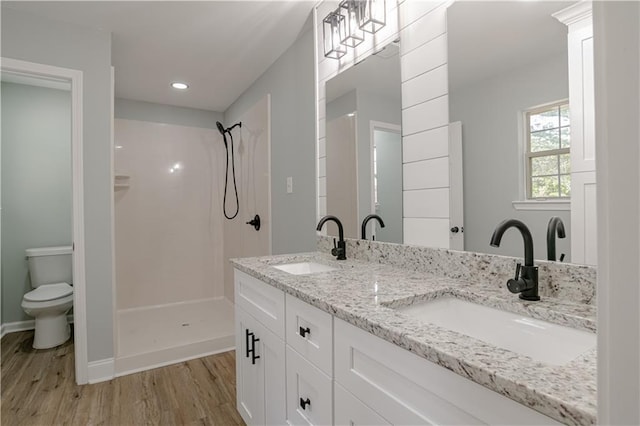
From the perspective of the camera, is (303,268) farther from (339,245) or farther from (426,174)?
(426,174)

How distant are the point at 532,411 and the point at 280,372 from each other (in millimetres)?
939

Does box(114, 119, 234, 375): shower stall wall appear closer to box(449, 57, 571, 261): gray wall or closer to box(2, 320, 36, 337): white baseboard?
box(2, 320, 36, 337): white baseboard

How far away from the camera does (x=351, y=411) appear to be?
85 centimetres

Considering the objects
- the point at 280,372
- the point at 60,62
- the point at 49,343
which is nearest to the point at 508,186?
the point at 280,372

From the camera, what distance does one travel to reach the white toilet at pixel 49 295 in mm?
2537

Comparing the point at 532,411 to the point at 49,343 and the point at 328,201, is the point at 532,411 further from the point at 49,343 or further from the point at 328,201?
the point at 49,343

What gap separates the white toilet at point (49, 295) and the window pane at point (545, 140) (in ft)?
10.7

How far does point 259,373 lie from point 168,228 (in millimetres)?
2774

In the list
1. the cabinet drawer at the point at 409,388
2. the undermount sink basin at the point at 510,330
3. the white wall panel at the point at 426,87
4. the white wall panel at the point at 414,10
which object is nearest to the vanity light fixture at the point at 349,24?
the white wall panel at the point at 414,10

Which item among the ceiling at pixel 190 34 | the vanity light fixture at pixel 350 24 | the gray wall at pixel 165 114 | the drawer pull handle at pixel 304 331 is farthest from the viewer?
the gray wall at pixel 165 114

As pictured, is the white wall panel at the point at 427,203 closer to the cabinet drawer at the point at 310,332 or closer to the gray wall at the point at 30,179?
the cabinet drawer at the point at 310,332

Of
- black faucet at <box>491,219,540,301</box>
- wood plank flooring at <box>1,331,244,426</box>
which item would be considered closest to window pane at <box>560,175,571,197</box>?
black faucet at <box>491,219,540,301</box>

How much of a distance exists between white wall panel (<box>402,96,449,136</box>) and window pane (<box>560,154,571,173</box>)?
0.42m

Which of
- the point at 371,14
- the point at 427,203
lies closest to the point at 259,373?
the point at 427,203
